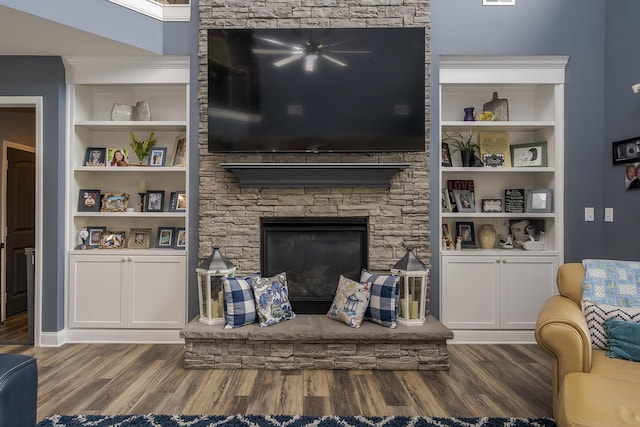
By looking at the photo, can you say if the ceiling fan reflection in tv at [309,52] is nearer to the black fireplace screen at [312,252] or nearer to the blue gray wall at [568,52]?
the blue gray wall at [568,52]

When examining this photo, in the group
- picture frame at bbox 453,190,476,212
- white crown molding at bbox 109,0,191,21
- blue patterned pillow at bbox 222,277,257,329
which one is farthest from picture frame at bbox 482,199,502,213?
white crown molding at bbox 109,0,191,21

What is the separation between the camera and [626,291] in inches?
90.6

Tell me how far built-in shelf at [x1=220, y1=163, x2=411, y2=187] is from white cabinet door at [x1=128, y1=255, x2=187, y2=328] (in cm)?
101

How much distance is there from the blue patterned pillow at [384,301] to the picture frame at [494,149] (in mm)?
1557

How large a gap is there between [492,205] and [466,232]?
0.36 m

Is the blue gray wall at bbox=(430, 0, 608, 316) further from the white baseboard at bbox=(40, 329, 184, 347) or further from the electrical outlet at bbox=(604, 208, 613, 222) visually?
the white baseboard at bbox=(40, 329, 184, 347)

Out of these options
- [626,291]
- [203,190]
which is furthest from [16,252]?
[626,291]

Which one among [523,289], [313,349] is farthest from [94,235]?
[523,289]

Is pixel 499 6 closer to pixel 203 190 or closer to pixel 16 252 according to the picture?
pixel 203 190

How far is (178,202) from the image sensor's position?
3.60m

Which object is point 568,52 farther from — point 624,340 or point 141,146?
point 141,146

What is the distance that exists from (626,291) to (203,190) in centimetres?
307

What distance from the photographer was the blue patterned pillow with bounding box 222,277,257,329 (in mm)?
2900

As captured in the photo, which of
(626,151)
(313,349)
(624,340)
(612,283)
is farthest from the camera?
(626,151)
